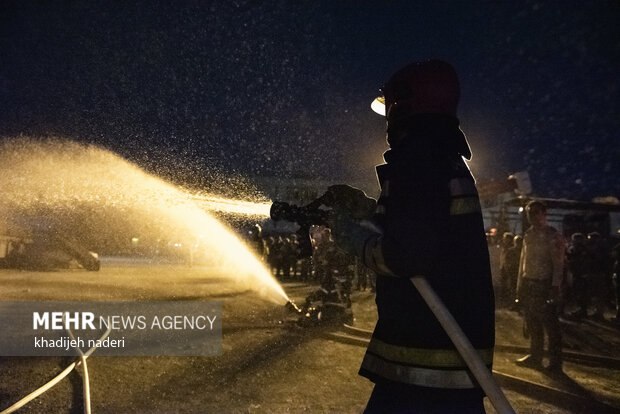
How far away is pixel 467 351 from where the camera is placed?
1725mm

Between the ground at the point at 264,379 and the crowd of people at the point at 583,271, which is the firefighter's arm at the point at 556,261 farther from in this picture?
the crowd of people at the point at 583,271

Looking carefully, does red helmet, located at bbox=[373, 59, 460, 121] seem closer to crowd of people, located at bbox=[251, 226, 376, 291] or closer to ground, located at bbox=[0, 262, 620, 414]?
crowd of people, located at bbox=[251, 226, 376, 291]

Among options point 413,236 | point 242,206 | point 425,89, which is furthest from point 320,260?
point 413,236

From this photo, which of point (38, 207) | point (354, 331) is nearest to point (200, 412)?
point (354, 331)

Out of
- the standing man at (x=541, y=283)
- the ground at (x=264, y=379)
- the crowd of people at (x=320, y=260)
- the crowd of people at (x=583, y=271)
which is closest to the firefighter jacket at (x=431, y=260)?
the crowd of people at (x=320, y=260)

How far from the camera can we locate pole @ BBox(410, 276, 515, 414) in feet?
5.65

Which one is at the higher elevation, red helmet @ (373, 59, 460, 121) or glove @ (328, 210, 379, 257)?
red helmet @ (373, 59, 460, 121)

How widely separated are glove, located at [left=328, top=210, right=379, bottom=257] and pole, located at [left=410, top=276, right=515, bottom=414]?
38 centimetres

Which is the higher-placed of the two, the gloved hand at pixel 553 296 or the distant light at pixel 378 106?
the distant light at pixel 378 106

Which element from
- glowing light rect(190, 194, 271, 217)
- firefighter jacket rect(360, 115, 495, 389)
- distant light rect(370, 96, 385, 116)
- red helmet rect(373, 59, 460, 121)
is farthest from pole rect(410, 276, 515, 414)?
glowing light rect(190, 194, 271, 217)

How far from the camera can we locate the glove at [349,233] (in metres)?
1.98

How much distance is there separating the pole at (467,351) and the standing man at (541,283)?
14.5 feet

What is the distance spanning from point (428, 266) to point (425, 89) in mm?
850

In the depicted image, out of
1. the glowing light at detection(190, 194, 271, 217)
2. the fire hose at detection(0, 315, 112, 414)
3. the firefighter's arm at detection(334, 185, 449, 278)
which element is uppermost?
the glowing light at detection(190, 194, 271, 217)
